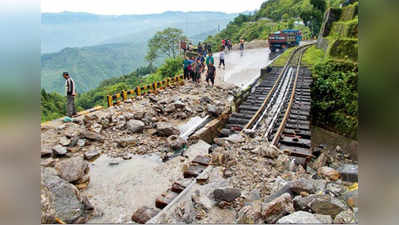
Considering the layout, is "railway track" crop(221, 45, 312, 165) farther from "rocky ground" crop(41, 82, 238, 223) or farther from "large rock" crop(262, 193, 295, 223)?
"large rock" crop(262, 193, 295, 223)

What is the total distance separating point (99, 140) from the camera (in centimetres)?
798

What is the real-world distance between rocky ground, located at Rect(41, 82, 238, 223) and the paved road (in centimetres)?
445

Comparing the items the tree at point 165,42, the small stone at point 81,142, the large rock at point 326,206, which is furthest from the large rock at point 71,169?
the tree at point 165,42

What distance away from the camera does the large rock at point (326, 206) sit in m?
3.70

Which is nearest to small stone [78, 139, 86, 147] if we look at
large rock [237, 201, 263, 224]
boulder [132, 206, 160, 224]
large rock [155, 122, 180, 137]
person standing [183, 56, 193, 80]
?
large rock [155, 122, 180, 137]

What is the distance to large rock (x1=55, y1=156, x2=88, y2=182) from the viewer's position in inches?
221

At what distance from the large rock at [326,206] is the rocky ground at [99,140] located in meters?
3.66

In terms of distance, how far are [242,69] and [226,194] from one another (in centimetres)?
1577

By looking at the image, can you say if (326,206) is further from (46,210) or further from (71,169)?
(71,169)

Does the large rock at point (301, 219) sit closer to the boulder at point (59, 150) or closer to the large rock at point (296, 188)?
the large rock at point (296, 188)

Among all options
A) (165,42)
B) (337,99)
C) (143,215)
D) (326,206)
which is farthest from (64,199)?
(165,42)
